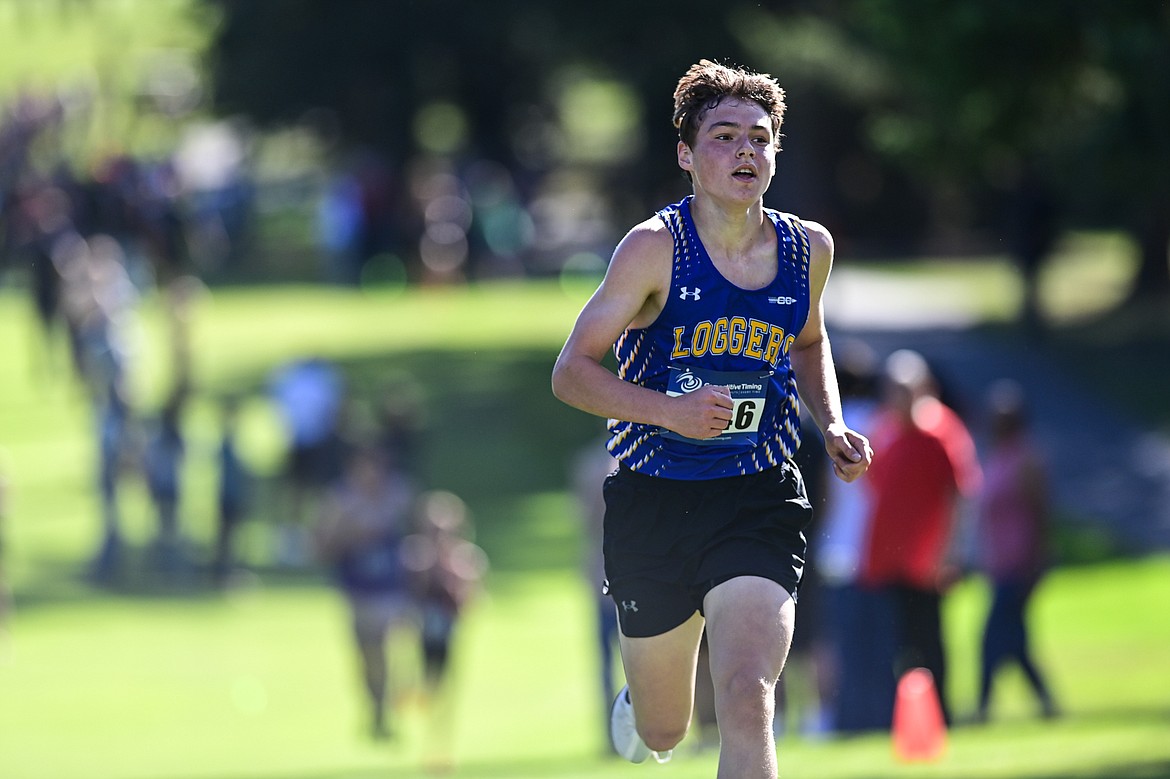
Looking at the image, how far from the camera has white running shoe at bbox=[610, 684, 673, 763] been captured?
658 cm

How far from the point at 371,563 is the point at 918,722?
19.8 ft

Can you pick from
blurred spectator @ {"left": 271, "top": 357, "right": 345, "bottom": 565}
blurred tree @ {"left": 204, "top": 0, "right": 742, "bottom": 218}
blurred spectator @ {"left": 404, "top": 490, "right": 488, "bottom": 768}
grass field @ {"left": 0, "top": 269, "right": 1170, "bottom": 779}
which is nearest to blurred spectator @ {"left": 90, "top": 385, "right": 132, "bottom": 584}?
grass field @ {"left": 0, "top": 269, "right": 1170, "bottom": 779}

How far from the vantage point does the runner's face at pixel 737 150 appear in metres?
5.65

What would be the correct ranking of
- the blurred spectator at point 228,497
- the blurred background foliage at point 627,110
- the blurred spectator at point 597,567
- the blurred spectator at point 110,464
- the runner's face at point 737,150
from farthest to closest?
the blurred spectator at point 110,464 < the blurred spectator at point 228,497 < the blurred background foliage at point 627,110 < the blurred spectator at point 597,567 < the runner's face at point 737,150

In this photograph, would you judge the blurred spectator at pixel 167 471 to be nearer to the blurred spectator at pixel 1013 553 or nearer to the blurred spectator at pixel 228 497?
the blurred spectator at pixel 228 497

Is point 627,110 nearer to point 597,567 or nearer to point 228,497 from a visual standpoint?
point 228,497

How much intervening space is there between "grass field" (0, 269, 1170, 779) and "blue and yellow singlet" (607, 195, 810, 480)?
4.02 metres

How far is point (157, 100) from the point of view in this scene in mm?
69000

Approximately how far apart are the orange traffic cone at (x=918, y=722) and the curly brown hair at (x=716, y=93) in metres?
5.04

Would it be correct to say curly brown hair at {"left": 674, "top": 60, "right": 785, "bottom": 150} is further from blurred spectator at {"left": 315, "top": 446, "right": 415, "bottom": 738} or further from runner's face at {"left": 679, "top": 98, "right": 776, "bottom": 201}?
blurred spectator at {"left": 315, "top": 446, "right": 415, "bottom": 738}

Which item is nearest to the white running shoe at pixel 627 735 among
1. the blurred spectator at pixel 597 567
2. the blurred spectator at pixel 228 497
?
the blurred spectator at pixel 597 567

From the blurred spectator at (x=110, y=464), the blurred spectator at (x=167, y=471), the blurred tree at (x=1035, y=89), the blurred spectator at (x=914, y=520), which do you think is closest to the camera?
the blurred spectator at (x=914, y=520)

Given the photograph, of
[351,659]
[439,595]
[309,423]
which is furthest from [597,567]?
[309,423]

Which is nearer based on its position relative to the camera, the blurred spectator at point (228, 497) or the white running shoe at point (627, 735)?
the white running shoe at point (627, 735)
